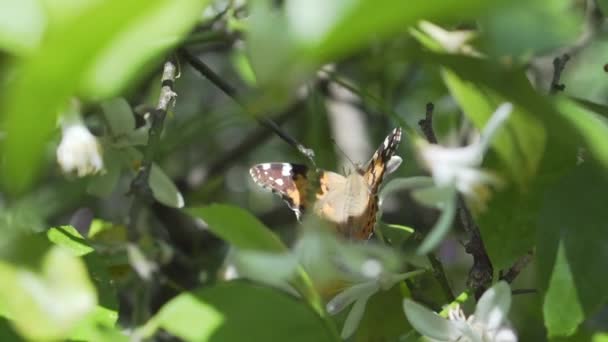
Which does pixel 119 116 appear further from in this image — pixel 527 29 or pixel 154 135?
pixel 527 29

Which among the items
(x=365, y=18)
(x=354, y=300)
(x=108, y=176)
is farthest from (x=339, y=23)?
(x=108, y=176)

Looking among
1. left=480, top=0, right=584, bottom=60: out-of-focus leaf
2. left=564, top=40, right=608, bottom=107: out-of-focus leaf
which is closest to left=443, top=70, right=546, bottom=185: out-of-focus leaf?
left=480, top=0, right=584, bottom=60: out-of-focus leaf

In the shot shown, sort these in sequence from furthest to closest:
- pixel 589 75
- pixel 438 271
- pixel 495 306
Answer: pixel 589 75
pixel 438 271
pixel 495 306

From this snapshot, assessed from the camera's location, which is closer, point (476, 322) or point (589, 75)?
point (476, 322)

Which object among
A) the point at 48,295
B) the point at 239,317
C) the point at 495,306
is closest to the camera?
the point at 48,295

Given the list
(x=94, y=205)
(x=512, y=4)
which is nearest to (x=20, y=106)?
(x=512, y=4)
